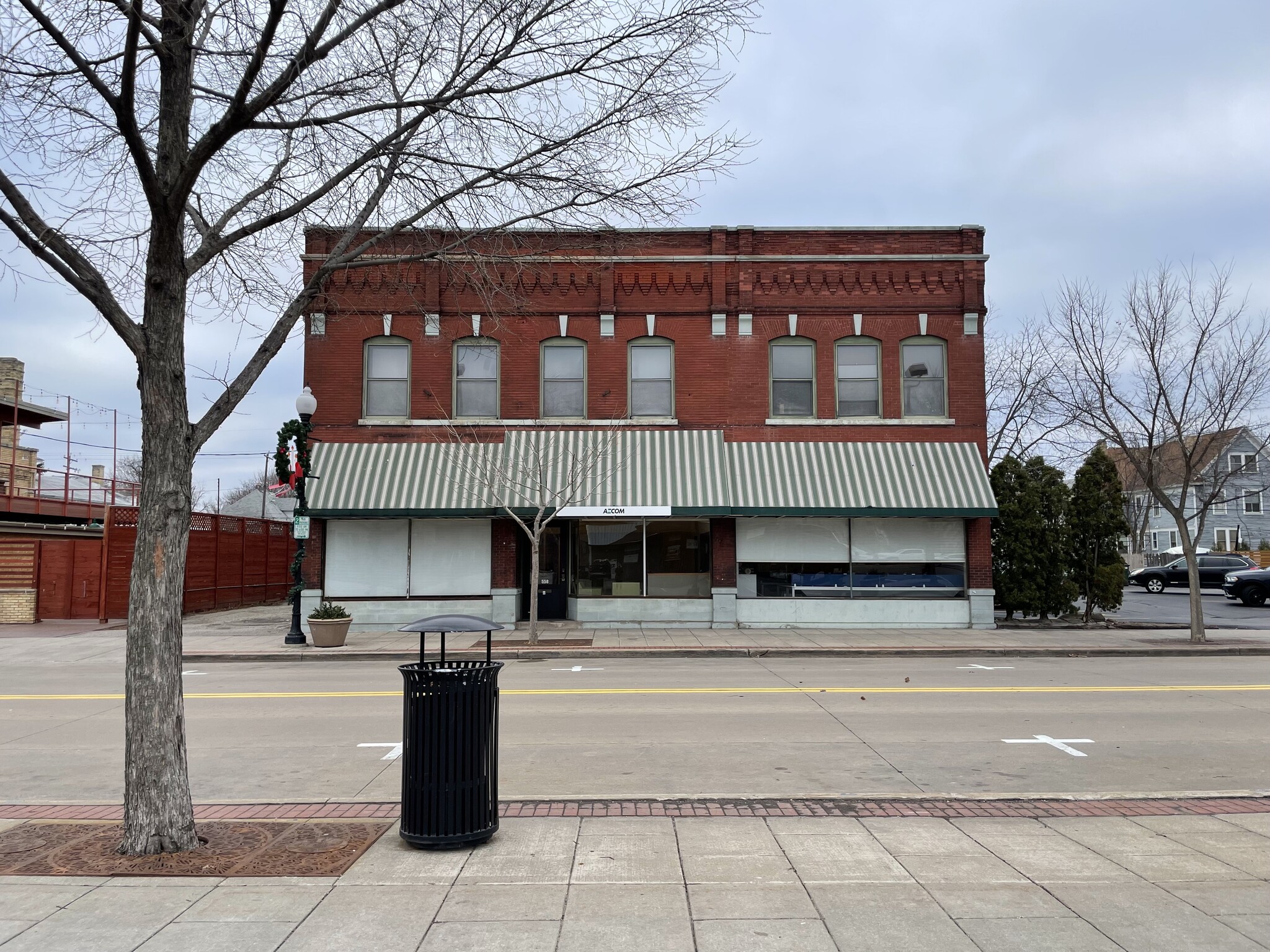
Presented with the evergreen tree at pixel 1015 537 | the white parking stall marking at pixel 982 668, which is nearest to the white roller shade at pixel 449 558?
the white parking stall marking at pixel 982 668

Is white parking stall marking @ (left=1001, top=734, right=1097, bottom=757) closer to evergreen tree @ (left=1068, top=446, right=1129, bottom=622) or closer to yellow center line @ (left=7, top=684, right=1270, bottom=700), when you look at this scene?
yellow center line @ (left=7, top=684, right=1270, bottom=700)

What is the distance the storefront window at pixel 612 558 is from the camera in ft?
75.2

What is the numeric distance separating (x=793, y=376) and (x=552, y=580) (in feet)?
25.3

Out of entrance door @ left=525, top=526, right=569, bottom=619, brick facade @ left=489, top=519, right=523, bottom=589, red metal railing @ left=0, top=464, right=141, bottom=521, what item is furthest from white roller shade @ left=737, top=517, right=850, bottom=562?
red metal railing @ left=0, top=464, right=141, bottom=521

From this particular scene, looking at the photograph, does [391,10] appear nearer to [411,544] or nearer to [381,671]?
[381,671]

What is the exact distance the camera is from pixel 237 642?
1995 cm

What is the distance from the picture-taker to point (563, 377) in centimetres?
2314

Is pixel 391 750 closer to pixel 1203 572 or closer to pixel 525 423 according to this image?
pixel 525 423

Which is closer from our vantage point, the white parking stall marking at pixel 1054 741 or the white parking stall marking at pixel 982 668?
the white parking stall marking at pixel 1054 741

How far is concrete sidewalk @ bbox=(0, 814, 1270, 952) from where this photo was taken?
4555mm

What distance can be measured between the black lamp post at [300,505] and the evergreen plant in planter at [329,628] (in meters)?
0.53

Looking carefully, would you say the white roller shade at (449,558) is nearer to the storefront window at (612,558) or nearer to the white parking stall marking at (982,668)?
the storefront window at (612,558)

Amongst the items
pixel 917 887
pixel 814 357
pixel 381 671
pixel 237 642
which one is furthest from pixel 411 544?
pixel 917 887

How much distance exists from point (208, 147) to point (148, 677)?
3.42 meters
